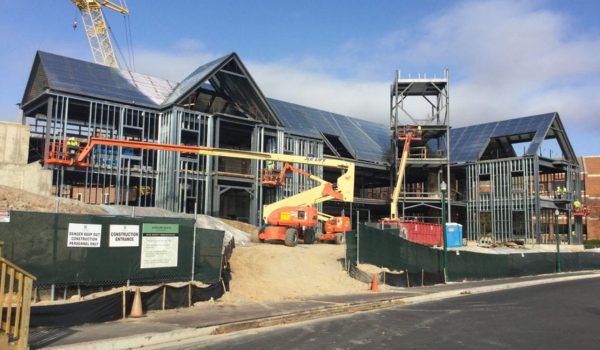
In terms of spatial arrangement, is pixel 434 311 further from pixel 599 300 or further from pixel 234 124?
pixel 234 124

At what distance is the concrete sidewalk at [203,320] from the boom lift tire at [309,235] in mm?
12196

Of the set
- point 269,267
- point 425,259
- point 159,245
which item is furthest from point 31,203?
point 425,259

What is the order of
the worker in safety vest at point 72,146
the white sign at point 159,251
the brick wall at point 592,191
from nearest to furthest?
1. the white sign at point 159,251
2. the worker in safety vest at point 72,146
3. the brick wall at point 592,191

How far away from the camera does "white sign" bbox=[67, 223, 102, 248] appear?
13.4 meters

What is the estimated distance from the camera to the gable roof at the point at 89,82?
1351 inches

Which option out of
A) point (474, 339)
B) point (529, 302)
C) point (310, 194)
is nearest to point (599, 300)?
point (529, 302)

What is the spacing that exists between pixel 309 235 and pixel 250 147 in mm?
15031

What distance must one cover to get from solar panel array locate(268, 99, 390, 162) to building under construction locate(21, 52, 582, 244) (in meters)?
0.17

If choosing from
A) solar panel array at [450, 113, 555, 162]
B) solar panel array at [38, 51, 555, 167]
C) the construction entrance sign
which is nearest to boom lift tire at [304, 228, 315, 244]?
solar panel array at [38, 51, 555, 167]

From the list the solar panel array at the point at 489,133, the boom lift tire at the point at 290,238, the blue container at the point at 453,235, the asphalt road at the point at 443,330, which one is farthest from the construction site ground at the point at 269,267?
the solar panel array at the point at 489,133

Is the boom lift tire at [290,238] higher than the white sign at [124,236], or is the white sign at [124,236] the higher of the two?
the white sign at [124,236]

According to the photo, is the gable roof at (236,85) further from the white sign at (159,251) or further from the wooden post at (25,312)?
the wooden post at (25,312)

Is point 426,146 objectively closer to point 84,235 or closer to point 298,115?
point 298,115

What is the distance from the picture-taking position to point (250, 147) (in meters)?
45.8
